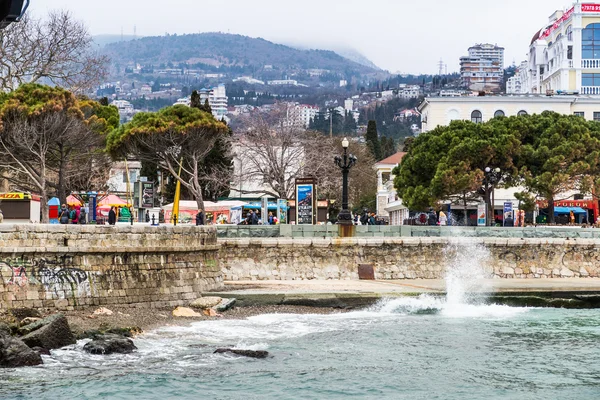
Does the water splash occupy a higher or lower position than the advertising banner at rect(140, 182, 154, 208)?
lower

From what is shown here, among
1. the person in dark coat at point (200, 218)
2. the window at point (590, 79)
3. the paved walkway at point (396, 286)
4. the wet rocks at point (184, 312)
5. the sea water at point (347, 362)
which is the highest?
the window at point (590, 79)

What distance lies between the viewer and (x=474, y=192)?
50250mm

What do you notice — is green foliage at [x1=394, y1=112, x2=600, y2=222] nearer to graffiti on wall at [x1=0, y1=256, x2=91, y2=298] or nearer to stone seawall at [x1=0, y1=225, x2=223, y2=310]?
stone seawall at [x1=0, y1=225, x2=223, y2=310]

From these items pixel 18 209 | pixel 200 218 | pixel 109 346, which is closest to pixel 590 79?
pixel 200 218

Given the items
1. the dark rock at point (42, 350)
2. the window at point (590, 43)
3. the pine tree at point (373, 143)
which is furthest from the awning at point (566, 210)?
the dark rock at point (42, 350)

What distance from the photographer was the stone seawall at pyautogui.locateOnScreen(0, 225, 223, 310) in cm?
2350

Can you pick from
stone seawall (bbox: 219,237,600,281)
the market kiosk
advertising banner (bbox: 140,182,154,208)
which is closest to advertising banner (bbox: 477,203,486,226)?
stone seawall (bbox: 219,237,600,281)

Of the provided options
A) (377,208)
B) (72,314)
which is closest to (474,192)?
(377,208)

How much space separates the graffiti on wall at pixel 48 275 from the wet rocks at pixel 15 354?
3952 mm

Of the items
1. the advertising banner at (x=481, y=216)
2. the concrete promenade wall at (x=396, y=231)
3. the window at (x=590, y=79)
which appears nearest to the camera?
the concrete promenade wall at (x=396, y=231)

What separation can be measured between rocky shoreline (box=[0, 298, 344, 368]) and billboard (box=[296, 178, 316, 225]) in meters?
8.01

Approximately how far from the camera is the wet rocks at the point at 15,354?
19047mm

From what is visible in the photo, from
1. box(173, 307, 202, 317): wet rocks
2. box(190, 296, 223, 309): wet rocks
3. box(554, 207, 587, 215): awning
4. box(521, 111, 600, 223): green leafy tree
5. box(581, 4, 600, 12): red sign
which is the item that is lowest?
box(173, 307, 202, 317): wet rocks

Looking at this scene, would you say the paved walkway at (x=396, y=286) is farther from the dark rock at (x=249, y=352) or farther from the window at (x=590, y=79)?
the window at (x=590, y=79)
